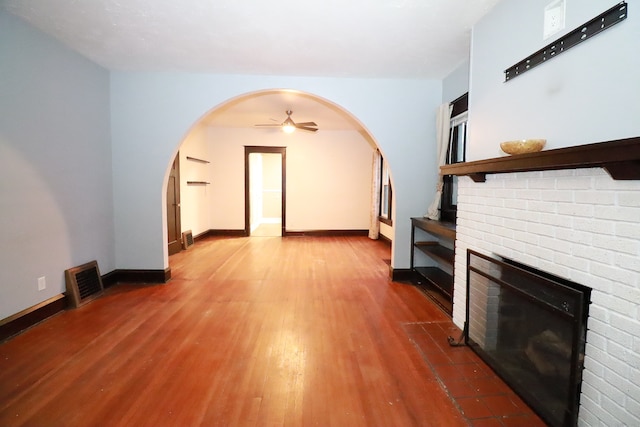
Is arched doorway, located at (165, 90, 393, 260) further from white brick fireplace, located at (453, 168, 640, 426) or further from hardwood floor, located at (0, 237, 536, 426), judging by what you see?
white brick fireplace, located at (453, 168, 640, 426)

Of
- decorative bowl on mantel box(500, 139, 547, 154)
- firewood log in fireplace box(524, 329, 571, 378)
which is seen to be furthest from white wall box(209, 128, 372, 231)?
firewood log in fireplace box(524, 329, 571, 378)

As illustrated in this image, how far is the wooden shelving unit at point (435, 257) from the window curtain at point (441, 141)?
0.17m

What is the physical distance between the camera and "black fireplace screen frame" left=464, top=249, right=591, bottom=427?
145 cm

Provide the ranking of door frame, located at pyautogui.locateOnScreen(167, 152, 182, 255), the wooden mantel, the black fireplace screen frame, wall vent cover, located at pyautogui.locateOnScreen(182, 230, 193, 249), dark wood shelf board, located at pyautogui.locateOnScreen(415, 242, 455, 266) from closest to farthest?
the wooden mantel
the black fireplace screen frame
dark wood shelf board, located at pyautogui.locateOnScreen(415, 242, 455, 266)
door frame, located at pyautogui.locateOnScreen(167, 152, 182, 255)
wall vent cover, located at pyautogui.locateOnScreen(182, 230, 193, 249)

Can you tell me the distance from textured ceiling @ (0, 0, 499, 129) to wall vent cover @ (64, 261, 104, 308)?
2.39 meters

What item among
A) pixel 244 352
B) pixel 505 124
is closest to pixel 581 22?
pixel 505 124

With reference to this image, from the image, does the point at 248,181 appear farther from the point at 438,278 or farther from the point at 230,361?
the point at 230,361

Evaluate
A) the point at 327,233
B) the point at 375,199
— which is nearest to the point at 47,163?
the point at 327,233

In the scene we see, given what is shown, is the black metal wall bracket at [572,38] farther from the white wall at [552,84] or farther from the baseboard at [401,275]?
the baseboard at [401,275]

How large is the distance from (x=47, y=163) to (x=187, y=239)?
3.47m

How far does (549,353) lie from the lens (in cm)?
164

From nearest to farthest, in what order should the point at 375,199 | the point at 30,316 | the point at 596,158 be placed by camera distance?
→ the point at 596,158 < the point at 30,316 < the point at 375,199

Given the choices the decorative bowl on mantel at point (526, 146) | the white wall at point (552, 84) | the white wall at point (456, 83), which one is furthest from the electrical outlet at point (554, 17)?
the white wall at point (456, 83)

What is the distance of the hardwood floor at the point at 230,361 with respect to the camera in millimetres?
1683
